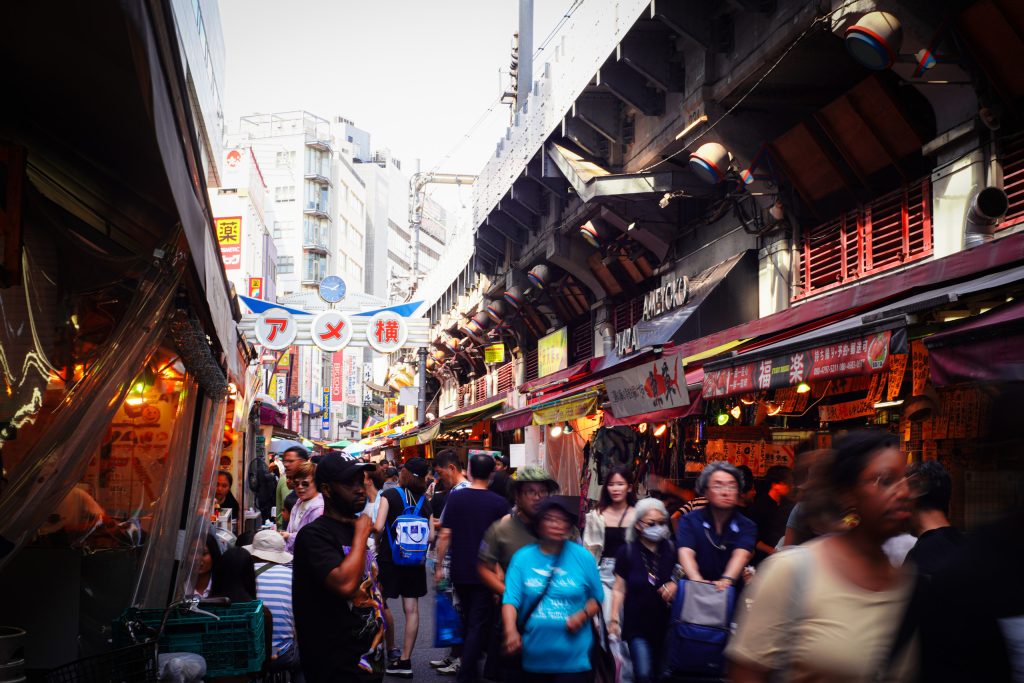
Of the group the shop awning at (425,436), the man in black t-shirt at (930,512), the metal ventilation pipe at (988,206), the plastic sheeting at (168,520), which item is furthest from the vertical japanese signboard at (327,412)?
the man in black t-shirt at (930,512)

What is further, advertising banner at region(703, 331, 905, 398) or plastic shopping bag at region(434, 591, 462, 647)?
plastic shopping bag at region(434, 591, 462, 647)

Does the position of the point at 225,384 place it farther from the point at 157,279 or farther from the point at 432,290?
the point at 432,290

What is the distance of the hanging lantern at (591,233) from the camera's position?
57.8 ft

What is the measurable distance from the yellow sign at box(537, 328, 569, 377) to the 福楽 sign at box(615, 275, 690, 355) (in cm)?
619

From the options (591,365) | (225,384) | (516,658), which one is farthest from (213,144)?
(516,658)

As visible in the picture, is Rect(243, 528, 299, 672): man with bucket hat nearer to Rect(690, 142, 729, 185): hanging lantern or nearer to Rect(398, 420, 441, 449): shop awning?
Rect(690, 142, 729, 185): hanging lantern

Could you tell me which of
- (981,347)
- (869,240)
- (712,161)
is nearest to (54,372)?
(981,347)

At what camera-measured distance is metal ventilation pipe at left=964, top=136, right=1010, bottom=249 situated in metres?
8.97

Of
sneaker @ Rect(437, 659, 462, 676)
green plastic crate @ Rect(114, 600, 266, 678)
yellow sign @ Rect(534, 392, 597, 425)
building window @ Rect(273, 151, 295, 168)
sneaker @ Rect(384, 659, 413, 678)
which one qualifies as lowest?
sneaker @ Rect(437, 659, 462, 676)

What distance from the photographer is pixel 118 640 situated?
5316 mm

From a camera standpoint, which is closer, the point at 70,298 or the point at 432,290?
the point at 70,298

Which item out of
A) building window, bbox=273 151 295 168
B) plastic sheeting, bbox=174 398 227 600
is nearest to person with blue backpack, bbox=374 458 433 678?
plastic sheeting, bbox=174 398 227 600

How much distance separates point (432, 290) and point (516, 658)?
35449 millimetres

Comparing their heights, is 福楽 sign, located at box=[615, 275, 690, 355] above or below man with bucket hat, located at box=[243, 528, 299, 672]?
above
